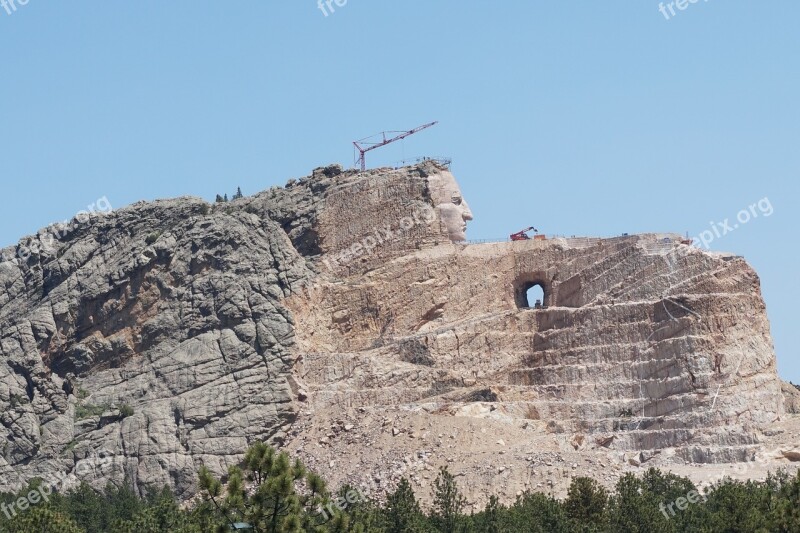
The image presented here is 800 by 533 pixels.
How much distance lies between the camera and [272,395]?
12231 cm

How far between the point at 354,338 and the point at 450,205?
33.7 ft

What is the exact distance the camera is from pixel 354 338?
415 ft

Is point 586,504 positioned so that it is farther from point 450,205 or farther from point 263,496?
point 263,496

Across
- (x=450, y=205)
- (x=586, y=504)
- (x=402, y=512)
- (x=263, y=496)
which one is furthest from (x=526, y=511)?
(x=263, y=496)

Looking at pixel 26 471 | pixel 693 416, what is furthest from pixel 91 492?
pixel 693 416

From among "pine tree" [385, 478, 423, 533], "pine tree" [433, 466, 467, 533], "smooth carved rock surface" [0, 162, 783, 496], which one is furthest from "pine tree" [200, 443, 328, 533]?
"smooth carved rock surface" [0, 162, 783, 496]

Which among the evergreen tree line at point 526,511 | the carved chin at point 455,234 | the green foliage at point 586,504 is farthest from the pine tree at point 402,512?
the carved chin at point 455,234

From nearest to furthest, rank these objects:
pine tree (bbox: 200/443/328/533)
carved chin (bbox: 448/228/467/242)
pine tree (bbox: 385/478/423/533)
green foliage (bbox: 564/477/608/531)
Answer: pine tree (bbox: 200/443/328/533) → pine tree (bbox: 385/478/423/533) → green foliage (bbox: 564/477/608/531) → carved chin (bbox: 448/228/467/242)

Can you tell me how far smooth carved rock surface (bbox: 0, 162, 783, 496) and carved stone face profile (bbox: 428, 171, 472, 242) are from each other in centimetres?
14

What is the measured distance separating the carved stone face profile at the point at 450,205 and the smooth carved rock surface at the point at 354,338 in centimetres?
14

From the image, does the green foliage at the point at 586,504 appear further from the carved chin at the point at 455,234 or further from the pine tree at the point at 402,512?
the carved chin at the point at 455,234

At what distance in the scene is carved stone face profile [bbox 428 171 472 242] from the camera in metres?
127

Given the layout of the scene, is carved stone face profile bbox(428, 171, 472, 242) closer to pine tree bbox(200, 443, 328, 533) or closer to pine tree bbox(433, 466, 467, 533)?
pine tree bbox(433, 466, 467, 533)

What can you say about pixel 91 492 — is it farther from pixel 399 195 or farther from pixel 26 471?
pixel 399 195
